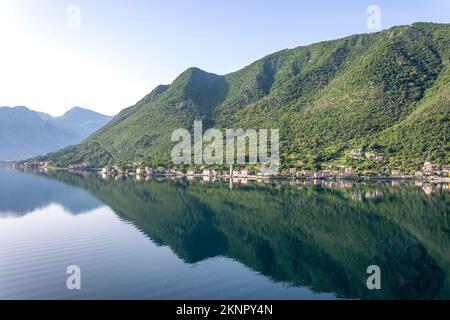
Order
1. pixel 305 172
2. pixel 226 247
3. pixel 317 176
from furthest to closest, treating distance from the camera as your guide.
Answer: pixel 305 172, pixel 317 176, pixel 226 247

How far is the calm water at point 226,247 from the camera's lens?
30.2 m

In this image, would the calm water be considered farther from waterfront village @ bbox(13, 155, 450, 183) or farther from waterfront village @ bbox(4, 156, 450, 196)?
waterfront village @ bbox(13, 155, 450, 183)

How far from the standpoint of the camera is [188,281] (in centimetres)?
3156

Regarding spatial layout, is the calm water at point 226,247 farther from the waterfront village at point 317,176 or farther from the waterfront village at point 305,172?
the waterfront village at point 305,172

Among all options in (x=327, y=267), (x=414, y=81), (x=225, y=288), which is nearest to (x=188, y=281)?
(x=225, y=288)

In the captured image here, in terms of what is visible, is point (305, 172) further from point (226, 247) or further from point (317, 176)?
point (226, 247)

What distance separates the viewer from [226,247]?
4425 centimetres

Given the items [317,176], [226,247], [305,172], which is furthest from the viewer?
[305,172]

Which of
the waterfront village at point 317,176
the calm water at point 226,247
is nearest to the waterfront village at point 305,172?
the waterfront village at point 317,176

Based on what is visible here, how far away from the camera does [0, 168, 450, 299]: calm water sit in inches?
1189

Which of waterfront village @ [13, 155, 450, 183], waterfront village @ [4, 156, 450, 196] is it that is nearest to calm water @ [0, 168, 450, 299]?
waterfront village @ [4, 156, 450, 196]

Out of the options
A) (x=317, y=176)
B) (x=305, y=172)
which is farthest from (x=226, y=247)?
(x=305, y=172)

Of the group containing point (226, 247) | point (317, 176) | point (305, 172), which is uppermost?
point (305, 172)
